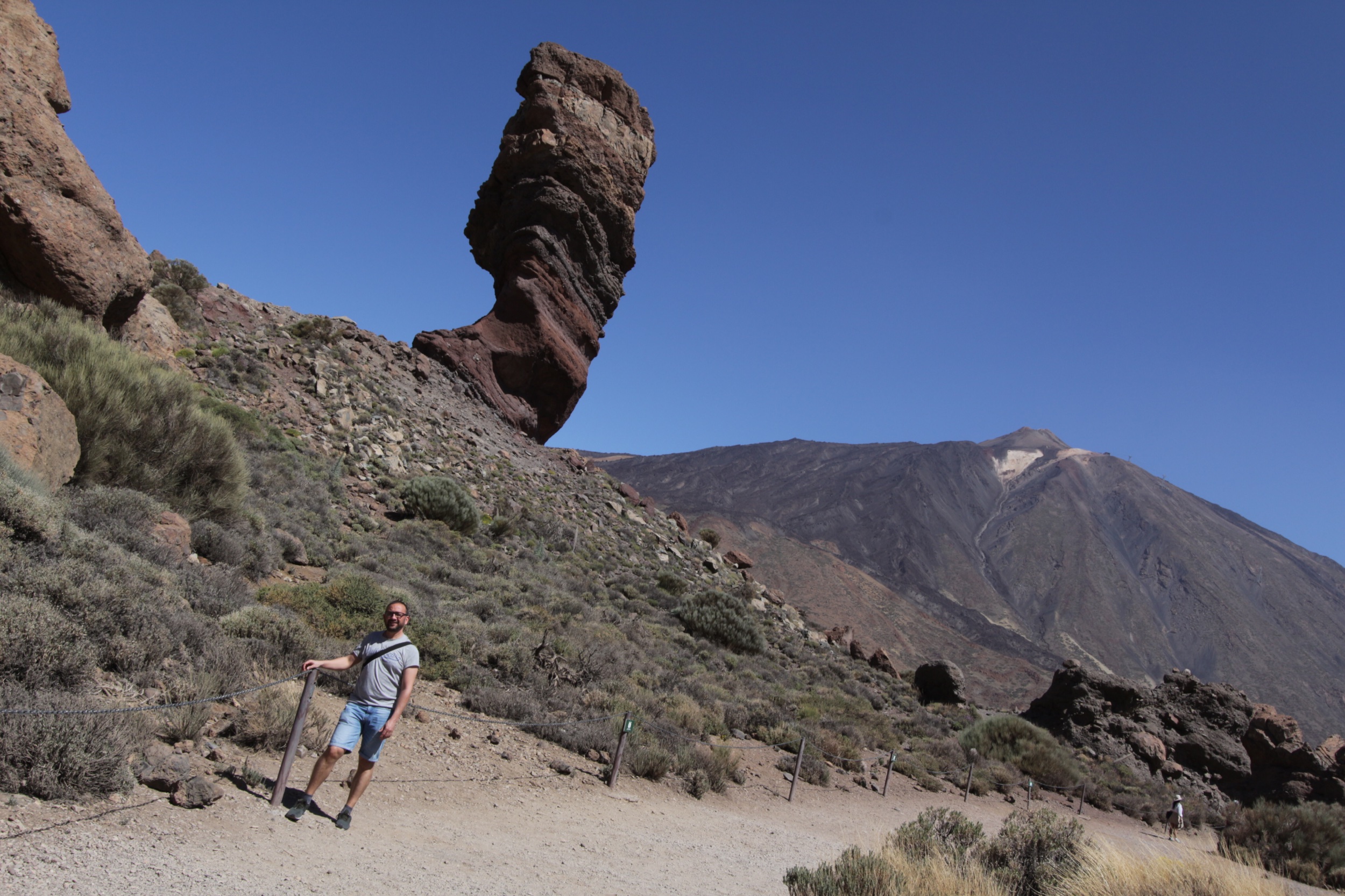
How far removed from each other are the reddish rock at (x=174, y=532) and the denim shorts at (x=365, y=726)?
426 centimetres

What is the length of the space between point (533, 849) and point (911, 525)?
104 metres

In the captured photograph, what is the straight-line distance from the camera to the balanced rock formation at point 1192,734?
65.3 ft

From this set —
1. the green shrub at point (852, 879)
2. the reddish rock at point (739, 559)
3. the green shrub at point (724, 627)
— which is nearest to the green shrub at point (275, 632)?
the green shrub at point (852, 879)

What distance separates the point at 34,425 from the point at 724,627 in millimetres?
13884

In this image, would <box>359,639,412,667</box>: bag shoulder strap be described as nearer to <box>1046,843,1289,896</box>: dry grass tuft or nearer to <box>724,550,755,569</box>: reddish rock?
<box>1046,843,1289,896</box>: dry grass tuft

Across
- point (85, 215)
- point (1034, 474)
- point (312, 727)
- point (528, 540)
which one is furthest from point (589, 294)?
point (1034, 474)

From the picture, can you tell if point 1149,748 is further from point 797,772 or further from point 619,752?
point 619,752

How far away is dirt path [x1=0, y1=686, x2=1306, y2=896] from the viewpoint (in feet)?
11.9

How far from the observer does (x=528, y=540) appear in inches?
731

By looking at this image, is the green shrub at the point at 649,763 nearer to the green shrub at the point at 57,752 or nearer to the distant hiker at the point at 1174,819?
the green shrub at the point at 57,752

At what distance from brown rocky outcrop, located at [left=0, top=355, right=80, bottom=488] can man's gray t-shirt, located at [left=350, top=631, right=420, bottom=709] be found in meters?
4.08

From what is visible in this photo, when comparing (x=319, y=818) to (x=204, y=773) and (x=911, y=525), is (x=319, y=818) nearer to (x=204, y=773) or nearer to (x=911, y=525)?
(x=204, y=773)

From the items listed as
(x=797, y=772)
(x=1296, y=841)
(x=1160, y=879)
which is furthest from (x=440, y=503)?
(x=1296, y=841)

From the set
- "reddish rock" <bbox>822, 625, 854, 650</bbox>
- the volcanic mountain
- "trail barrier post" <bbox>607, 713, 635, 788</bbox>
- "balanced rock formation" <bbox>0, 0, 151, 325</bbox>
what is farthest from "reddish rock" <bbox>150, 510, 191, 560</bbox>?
the volcanic mountain
